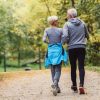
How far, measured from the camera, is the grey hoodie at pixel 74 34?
1120 cm

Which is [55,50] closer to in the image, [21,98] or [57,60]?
[57,60]

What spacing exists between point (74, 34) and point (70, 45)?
11.4 inches

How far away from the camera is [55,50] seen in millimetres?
11547

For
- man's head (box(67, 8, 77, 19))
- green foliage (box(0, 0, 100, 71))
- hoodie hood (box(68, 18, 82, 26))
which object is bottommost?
green foliage (box(0, 0, 100, 71))

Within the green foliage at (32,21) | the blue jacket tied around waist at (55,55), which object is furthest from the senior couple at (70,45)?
the green foliage at (32,21)

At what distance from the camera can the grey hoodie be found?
11195mm

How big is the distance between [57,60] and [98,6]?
15.4m

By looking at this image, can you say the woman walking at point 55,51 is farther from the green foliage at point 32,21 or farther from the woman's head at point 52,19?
the green foliage at point 32,21

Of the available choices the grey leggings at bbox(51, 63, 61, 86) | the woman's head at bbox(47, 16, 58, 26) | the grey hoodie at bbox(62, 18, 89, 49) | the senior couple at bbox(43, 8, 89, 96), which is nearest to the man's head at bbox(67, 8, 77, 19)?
the senior couple at bbox(43, 8, 89, 96)

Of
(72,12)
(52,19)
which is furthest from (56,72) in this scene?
(72,12)

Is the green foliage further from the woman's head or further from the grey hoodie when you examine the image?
the grey hoodie

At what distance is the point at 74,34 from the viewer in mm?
11312

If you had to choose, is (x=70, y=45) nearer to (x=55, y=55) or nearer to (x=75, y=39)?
(x=75, y=39)

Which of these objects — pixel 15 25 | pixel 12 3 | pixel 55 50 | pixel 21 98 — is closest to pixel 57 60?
pixel 55 50
